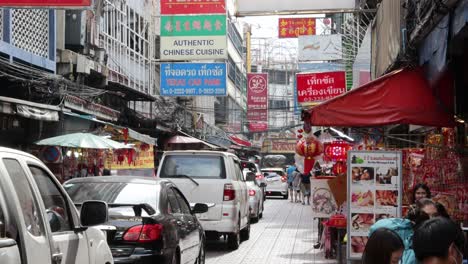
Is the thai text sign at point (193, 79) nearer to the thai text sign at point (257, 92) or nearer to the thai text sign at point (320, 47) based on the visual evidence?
the thai text sign at point (320, 47)

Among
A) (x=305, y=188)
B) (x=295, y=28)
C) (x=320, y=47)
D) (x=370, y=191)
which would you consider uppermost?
(x=295, y=28)

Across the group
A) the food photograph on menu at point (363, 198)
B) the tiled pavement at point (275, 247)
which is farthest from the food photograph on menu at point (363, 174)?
the tiled pavement at point (275, 247)

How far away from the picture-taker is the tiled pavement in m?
13.5

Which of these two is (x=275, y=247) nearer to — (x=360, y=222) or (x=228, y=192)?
(x=228, y=192)

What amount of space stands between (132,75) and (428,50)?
18327mm

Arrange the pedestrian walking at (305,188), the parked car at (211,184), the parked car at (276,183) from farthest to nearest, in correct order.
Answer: the parked car at (276,183) < the pedestrian walking at (305,188) < the parked car at (211,184)

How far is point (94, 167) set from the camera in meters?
19.5

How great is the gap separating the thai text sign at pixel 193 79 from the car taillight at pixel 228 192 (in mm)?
9746

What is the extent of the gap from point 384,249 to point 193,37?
17.6 metres

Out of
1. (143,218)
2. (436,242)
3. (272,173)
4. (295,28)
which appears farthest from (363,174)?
(272,173)

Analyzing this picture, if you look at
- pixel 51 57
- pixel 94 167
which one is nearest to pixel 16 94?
pixel 51 57

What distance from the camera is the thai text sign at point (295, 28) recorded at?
29984mm

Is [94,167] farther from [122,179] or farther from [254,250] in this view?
[122,179]

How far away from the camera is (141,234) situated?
26.4ft
